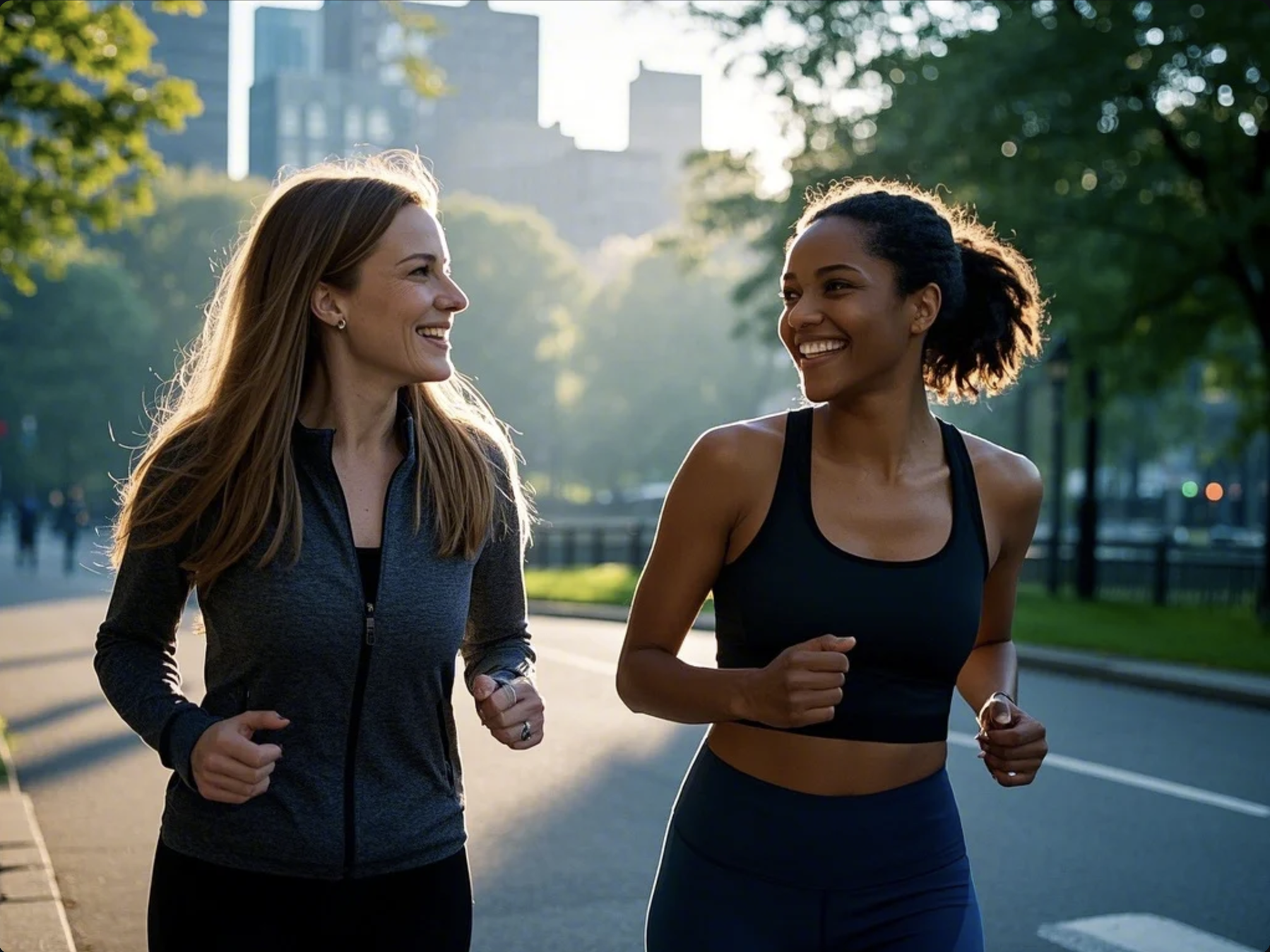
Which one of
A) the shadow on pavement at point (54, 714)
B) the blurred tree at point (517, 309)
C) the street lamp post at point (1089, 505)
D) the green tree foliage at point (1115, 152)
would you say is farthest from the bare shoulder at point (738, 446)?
the blurred tree at point (517, 309)

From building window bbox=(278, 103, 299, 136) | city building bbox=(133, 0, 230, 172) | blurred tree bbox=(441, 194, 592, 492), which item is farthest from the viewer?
building window bbox=(278, 103, 299, 136)

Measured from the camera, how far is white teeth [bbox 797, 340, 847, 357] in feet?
10.4

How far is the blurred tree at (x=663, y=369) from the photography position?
239ft

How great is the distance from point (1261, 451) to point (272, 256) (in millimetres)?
42824

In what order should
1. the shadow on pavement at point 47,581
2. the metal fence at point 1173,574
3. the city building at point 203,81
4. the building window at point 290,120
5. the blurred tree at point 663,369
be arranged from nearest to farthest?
the metal fence at point 1173,574 < the shadow on pavement at point 47,581 < the blurred tree at point 663,369 < the city building at point 203,81 < the building window at point 290,120

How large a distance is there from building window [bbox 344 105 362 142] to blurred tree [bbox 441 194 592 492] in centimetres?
8450

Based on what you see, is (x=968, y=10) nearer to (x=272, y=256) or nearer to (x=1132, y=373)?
(x=1132, y=373)

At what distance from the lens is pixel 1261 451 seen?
4309cm

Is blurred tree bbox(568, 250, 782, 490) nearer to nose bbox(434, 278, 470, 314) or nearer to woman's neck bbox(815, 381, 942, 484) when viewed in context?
woman's neck bbox(815, 381, 942, 484)

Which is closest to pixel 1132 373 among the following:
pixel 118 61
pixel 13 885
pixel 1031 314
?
pixel 118 61

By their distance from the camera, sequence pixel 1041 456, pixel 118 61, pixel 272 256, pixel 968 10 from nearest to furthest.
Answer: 1. pixel 272 256
2. pixel 118 61
3. pixel 968 10
4. pixel 1041 456

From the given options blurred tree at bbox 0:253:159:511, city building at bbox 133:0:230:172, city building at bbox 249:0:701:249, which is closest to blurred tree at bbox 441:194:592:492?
blurred tree at bbox 0:253:159:511

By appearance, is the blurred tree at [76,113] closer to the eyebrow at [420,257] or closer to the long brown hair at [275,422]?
the long brown hair at [275,422]

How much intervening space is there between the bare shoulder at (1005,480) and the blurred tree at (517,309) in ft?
225
